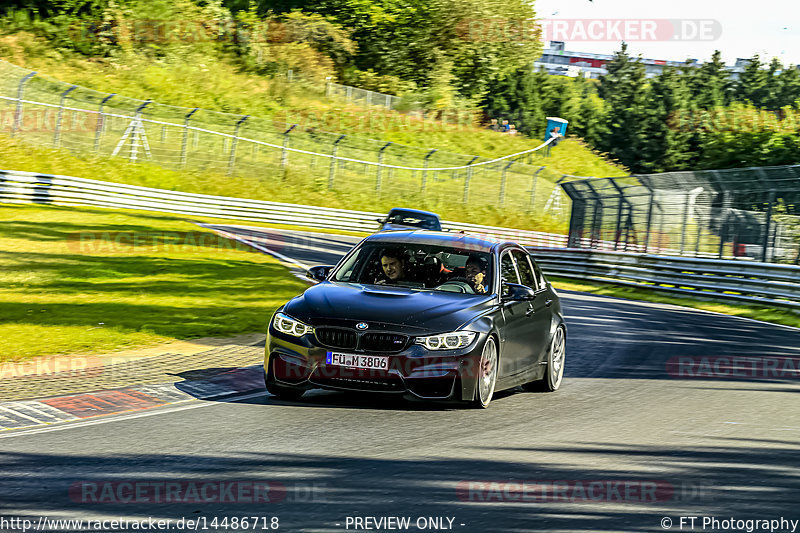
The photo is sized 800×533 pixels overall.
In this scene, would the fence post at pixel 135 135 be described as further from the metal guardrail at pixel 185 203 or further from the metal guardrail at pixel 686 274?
the metal guardrail at pixel 686 274

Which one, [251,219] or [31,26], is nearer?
[251,219]

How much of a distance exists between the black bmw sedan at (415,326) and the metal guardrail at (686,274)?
14679mm

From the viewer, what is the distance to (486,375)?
9102 millimetres

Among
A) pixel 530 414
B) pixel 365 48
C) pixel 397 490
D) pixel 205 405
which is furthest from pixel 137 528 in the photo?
pixel 365 48

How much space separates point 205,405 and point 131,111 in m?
37.7

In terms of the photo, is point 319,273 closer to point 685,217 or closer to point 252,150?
point 685,217

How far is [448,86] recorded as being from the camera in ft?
246

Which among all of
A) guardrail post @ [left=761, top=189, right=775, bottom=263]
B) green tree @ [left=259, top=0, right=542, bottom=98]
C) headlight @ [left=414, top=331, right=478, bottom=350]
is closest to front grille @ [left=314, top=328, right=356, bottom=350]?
headlight @ [left=414, top=331, right=478, bottom=350]

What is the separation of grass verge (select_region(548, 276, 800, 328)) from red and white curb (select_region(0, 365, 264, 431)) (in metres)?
14.7

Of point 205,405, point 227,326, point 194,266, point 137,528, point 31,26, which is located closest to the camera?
point 137,528

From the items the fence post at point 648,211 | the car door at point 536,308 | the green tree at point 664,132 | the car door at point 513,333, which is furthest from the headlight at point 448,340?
the green tree at point 664,132

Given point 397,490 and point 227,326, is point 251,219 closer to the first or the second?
point 227,326

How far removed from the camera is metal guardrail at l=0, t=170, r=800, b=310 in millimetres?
24391

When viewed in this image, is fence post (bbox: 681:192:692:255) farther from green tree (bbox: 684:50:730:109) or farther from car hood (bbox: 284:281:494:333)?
green tree (bbox: 684:50:730:109)
